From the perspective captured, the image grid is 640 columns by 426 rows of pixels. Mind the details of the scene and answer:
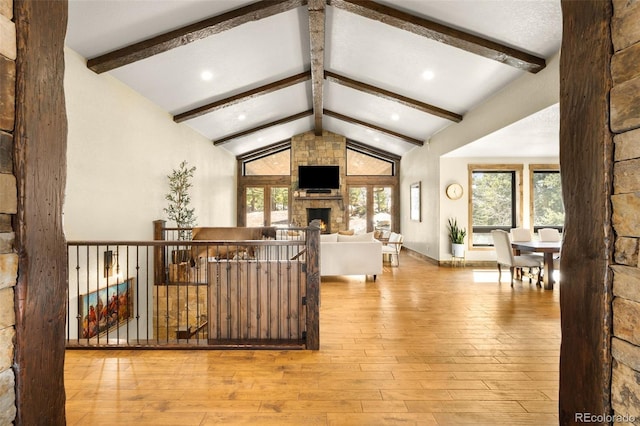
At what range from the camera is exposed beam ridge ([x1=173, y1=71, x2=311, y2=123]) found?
21.1 feet

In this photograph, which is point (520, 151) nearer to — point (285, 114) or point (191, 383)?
point (285, 114)

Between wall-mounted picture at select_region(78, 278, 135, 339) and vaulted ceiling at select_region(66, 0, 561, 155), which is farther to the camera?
wall-mounted picture at select_region(78, 278, 135, 339)

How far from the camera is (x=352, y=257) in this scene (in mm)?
6055

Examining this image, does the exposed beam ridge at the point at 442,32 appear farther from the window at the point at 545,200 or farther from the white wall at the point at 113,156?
the window at the point at 545,200

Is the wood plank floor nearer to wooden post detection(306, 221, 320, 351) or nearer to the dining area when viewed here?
wooden post detection(306, 221, 320, 351)

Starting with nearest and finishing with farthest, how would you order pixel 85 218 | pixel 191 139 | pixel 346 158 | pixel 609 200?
pixel 609 200 → pixel 85 218 → pixel 191 139 → pixel 346 158

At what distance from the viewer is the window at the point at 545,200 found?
25.0 ft

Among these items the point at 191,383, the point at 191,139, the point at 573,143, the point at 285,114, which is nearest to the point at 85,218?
the point at 191,383

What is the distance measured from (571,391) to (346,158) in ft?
33.3

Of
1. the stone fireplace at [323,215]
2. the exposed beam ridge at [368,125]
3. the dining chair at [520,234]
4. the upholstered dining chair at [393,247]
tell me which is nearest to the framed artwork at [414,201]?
the exposed beam ridge at [368,125]

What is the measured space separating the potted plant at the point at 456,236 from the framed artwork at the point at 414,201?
149 centimetres

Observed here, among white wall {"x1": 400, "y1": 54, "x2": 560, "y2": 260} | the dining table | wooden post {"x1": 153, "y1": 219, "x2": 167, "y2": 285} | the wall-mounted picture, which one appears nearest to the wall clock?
white wall {"x1": 400, "y1": 54, "x2": 560, "y2": 260}

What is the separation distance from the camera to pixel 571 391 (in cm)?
126

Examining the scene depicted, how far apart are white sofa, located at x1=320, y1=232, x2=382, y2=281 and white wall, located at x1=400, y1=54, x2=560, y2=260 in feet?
7.73
